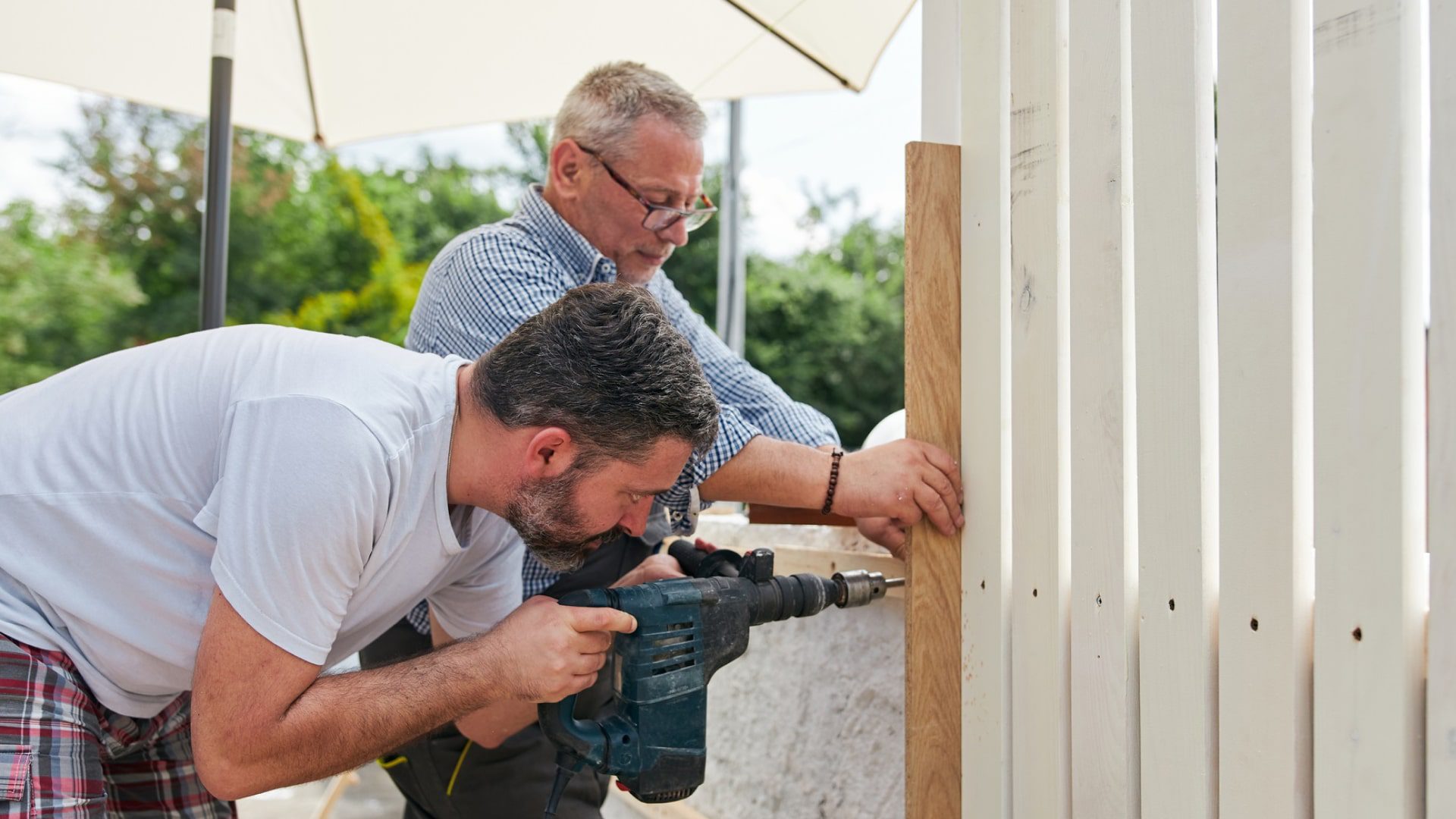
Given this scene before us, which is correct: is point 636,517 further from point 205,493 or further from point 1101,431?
point 1101,431

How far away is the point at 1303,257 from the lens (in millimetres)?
1203

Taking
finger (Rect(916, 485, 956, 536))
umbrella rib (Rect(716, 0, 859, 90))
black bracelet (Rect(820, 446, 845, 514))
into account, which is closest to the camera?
finger (Rect(916, 485, 956, 536))

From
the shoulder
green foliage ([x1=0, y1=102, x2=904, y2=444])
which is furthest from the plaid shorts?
green foliage ([x1=0, y1=102, x2=904, y2=444])

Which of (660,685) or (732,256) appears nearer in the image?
(660,685)

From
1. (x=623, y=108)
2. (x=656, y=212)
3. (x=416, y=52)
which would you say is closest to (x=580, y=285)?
(x=656, y=212)

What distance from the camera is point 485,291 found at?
2.14 metres

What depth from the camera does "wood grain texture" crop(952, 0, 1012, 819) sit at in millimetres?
1732

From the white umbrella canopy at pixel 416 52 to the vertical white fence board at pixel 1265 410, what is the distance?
1645mm

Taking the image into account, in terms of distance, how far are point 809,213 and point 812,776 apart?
17312 mm

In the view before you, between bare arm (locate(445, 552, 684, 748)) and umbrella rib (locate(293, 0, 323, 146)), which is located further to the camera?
A: umbrella rib (locate(293, 0, 323, 146))

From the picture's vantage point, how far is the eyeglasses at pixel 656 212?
2338 millimetres

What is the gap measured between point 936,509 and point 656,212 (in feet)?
3.16

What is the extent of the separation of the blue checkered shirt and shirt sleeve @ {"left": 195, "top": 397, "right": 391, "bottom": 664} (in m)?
0.65

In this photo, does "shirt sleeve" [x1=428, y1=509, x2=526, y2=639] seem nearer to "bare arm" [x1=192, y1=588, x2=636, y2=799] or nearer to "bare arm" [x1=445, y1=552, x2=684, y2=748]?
"bare arm" [x1=445, y1=552, x2=684, y2=748]
